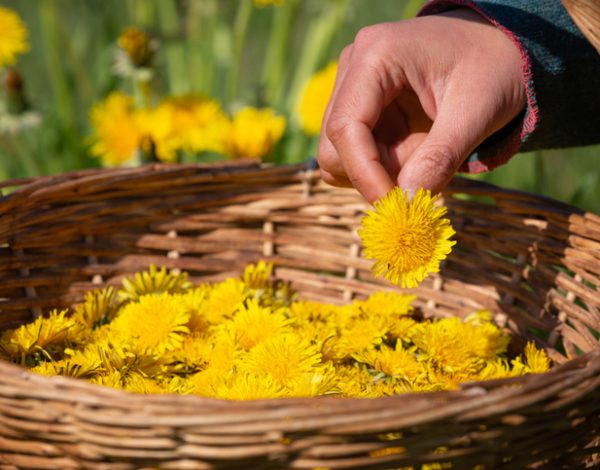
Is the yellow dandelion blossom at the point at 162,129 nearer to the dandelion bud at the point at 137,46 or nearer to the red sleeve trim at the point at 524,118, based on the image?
the dandelion bud at the point at 137,46

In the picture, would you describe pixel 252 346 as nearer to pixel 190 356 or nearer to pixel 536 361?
pixel 190 356

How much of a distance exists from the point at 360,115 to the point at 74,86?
132 cm

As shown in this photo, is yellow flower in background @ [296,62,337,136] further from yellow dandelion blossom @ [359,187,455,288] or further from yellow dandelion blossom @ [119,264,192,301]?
yellow dandelion blossom @ [359,187,455,288]

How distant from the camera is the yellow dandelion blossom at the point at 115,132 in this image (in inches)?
62.7

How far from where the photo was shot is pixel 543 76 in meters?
0.89

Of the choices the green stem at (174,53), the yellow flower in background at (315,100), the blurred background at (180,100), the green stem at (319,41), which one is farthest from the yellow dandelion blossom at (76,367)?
the green stem at (174,53)

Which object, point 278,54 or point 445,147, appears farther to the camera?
point 278,54

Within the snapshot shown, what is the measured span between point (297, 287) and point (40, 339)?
0.41 metres

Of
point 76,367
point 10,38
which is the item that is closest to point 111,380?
point 76,367

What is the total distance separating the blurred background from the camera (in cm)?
156

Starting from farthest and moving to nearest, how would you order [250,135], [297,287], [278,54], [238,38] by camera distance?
[278,54]
[238,38]
[250,135]
[297,287]

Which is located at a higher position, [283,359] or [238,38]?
[238,38]

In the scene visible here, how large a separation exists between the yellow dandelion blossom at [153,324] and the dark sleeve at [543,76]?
41cm

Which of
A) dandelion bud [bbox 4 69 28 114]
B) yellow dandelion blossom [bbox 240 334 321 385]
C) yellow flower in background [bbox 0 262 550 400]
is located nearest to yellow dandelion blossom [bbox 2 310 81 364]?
yellow flower in background [bbox 0 262 550 400]
